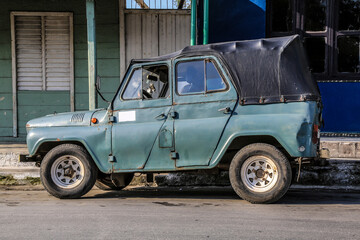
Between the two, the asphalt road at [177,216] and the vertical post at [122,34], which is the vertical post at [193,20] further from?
the asphalt road at [177,216]

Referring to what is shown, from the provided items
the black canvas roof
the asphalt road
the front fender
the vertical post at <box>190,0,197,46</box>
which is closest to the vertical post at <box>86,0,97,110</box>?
the vertical post at <box>190,0,197,46</box>

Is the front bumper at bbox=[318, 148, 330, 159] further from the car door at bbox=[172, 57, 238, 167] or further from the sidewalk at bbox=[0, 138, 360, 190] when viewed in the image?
the sidewalk at bbox=[0, 138, 360, 190]

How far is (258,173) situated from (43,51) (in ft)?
25.5

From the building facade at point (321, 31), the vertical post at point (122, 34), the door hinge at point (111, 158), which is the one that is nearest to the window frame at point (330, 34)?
the building facade at point (321, 31)

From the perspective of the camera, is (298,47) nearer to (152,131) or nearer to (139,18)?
(152,131)

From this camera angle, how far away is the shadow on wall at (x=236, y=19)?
1144 cm

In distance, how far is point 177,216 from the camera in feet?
19.0

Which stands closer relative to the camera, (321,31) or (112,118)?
(112,118)

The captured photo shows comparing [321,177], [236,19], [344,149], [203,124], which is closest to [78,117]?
[203,124]

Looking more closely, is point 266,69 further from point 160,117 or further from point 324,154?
point 160,117

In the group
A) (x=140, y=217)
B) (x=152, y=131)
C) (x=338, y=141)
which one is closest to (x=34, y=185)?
(x=152, y=131)

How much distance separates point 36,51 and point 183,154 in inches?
280

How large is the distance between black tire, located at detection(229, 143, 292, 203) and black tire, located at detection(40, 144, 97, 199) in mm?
2089

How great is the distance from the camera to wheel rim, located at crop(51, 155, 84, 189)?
7277 mm
